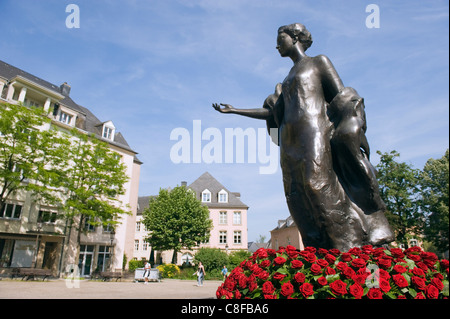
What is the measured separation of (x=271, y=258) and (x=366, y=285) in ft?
3.10

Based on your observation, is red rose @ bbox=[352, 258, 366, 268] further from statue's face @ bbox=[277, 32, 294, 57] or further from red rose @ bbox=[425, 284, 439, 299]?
statue's face @ bbox=[277, 32, 294, 57]

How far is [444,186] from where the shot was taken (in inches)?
1326

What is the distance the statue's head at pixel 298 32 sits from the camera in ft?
14.3

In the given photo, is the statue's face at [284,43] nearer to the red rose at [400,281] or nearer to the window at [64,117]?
the red rose at [400,281]

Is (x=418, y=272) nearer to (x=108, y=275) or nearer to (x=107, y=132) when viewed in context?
(x=108, y=275)

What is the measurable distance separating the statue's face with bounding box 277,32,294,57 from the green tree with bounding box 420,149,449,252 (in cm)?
3461

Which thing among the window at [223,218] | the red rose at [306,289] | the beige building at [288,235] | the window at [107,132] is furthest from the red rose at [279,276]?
the window at [223,218]

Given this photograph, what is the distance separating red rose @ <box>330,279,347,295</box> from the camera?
2.37 meters

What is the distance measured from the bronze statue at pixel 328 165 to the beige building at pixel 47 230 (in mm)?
25061

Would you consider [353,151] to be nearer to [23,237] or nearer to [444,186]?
[23,237]

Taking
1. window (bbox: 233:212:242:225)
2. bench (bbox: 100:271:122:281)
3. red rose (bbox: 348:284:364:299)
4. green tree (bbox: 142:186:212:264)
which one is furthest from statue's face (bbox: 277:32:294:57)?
window (bbox: 233:212:242:225)

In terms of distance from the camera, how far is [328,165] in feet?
11.9

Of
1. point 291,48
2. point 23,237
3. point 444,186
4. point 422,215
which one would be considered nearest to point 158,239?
point 23,237
